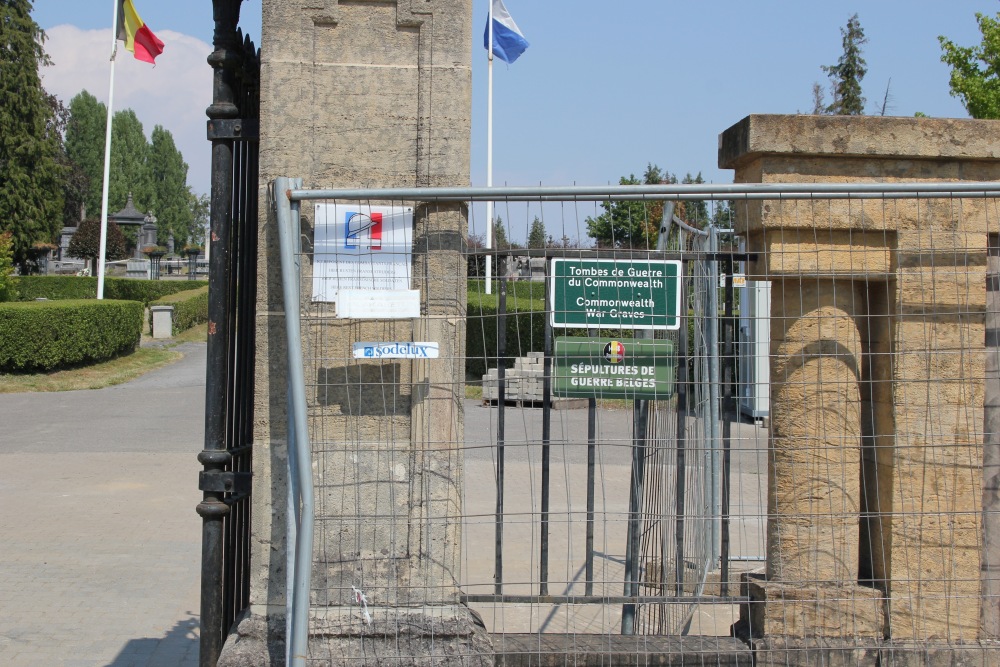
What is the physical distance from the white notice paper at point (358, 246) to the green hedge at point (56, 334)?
54.5 ft

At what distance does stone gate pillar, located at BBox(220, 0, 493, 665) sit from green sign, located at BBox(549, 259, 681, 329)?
49 cm

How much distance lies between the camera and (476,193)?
341cm

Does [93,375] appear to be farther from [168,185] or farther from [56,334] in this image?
[168,185]

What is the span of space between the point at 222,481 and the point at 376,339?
918 millimetres

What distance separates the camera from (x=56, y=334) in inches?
728

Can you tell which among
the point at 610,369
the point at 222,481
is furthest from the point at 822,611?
the point at 222,481

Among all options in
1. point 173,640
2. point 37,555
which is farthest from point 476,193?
point 37,555

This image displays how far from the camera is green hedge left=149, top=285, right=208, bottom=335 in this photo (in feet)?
88.8

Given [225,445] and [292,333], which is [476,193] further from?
[225,445]

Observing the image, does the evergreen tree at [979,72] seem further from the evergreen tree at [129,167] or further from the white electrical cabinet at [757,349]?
the evergreen tree at [129,167]

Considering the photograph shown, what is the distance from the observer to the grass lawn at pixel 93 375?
1759cm

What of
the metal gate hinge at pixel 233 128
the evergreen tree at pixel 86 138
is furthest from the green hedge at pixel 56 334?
the evergreen tree at pixel 86 138

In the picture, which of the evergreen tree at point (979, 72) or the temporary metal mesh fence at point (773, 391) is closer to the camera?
the temporary metal mesh fence at point (773, 391)

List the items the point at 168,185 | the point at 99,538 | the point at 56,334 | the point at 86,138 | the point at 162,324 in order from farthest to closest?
the point at 168,185, the point at 86,138, the point at 162,324, the point at 56,334, the point at 99,538
